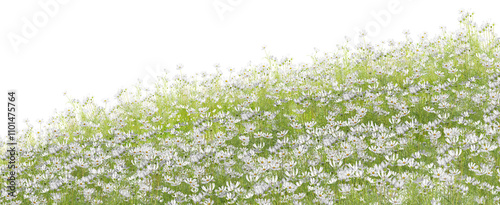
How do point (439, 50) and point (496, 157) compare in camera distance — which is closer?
point (496, 157)

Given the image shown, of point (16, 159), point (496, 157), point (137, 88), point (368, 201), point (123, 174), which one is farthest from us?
point (137, 88)

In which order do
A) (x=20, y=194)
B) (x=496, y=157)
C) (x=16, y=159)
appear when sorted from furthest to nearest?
1. (x=16, y=159)
2. (x=20, y=194)
3. (x=496, y=157)

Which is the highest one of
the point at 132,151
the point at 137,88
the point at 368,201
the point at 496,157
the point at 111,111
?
the point at 137,88

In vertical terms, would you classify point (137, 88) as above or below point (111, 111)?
above

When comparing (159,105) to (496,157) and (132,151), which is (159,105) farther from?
(496,157)

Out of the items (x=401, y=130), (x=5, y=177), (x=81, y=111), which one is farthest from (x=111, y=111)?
(x=401, y=130)

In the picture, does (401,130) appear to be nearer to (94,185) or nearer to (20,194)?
(94,185)
